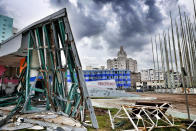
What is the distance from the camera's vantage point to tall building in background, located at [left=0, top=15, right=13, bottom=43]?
3211 inches

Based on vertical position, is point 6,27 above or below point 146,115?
above

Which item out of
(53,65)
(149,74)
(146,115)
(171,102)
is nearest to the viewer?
(146,115)

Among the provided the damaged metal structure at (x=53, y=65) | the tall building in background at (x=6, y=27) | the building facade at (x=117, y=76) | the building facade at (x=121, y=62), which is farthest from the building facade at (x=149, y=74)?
the damaged metal structure at (x=53, y=65)

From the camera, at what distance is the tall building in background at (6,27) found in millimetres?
81562

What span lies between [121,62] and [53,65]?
151m

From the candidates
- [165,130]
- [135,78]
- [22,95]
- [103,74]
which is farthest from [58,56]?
[135,78]

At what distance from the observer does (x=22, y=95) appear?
302 inches

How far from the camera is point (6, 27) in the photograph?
3292 inches

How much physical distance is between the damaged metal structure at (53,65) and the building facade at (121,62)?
457 feet

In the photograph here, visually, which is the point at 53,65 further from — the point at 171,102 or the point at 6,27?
the point at 6,27

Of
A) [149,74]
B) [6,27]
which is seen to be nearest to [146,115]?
[6,27]

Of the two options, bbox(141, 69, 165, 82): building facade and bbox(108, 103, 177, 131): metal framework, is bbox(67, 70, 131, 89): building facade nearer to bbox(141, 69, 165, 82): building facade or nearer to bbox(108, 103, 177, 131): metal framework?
bbox(108, 103, 177, 131): metal framework

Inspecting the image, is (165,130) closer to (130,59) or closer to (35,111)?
(35,111)

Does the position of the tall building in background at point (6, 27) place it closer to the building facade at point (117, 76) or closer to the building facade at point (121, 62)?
the building facade at point (117, 76)
